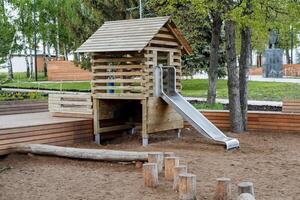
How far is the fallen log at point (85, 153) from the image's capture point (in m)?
8.30

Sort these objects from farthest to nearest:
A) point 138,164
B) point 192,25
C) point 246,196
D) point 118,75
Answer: point 192,25, point 118,75, point 138,164, point 246,196

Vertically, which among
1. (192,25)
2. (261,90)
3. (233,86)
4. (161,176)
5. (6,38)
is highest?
(6,38)

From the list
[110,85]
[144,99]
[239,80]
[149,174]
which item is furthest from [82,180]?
[239,80]

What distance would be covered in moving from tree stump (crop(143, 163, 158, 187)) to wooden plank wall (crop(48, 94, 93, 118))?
192 inches

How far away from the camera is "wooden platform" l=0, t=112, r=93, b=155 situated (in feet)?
31.1

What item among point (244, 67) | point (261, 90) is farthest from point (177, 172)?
point (261, 90)

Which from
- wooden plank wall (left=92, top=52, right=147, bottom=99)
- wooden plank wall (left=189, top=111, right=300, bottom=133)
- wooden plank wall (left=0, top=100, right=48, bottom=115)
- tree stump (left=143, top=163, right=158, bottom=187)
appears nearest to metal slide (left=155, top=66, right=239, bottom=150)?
wooden plank wall (left=92, top=52, right=147, bottom=99)

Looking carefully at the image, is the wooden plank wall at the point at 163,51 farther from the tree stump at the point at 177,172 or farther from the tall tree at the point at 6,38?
the tall tree at the point at 6,38

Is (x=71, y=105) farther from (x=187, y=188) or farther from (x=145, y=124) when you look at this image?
(x=187, y=188)

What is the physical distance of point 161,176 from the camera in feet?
24.8

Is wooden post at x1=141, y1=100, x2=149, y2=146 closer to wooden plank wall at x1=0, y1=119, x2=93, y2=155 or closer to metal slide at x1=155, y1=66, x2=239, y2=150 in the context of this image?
metal slide at x1=155, y1=66, x2=239, y2=150

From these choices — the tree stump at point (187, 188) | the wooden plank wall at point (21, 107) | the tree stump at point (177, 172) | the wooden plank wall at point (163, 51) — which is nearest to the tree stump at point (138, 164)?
the tree stump at point (177, 172)

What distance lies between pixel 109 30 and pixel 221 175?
5.41 m

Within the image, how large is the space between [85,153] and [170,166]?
2139 millimetres
